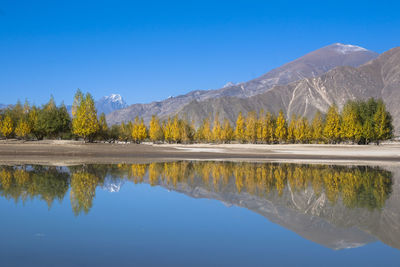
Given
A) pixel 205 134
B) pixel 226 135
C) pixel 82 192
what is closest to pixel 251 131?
pixel 226 135

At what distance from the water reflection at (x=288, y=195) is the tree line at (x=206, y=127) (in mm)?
52357

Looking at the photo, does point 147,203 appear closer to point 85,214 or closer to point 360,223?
point 85,214

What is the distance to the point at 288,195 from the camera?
16141mm

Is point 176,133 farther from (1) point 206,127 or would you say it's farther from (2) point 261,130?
(2) point 261,130

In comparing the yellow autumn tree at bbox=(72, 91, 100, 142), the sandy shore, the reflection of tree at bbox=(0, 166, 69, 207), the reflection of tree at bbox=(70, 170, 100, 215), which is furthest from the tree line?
the reflection of tree at bbox=(70, 170, 100, 215)

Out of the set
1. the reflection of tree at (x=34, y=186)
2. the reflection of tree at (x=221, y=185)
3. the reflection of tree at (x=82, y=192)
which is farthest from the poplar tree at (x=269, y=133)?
the reflection of tree at (x=34, y=186)

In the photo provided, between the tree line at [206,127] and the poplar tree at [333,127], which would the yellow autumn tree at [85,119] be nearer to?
the tree line at [206,127]

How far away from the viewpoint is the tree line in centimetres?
7321

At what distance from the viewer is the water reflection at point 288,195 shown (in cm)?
1081

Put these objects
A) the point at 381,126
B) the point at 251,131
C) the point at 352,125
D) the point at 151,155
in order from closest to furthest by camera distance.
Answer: the point at 151,155, the point at 381,126, the point at 352,125, the point at 251,131

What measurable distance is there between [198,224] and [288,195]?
6.22m

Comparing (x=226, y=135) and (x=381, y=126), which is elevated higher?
(x=381, y=126)

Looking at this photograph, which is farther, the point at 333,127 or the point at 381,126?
the point at 333,127

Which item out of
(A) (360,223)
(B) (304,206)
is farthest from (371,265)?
(B) (304,206)
